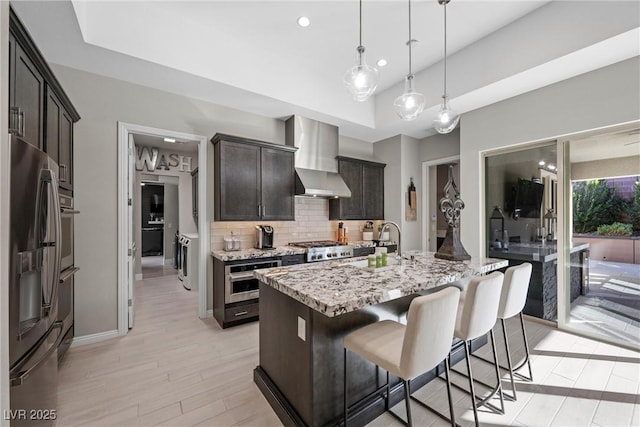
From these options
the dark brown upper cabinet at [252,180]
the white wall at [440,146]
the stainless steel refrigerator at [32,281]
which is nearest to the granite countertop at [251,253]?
the dark brown upper cabinet at [252,180]

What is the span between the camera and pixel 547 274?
3.36m

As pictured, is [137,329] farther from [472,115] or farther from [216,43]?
[472,115]

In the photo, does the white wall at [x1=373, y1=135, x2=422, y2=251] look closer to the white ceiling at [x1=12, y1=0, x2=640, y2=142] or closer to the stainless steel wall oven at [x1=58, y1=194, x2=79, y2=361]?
the white ceiling at [x1=12, y1=0, x2=640, y2=142]

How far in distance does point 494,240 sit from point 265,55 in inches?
161

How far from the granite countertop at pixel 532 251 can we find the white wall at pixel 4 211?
4696mm

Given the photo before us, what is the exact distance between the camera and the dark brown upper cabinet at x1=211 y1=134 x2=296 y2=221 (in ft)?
11.2

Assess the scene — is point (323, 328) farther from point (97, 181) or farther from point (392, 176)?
point (392, 176)

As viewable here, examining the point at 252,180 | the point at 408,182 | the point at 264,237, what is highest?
the point at 408,182

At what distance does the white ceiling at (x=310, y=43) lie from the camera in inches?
93.6

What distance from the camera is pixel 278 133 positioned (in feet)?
13.8

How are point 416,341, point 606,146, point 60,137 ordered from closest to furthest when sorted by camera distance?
point 416,341, point 60,137, point 606,146

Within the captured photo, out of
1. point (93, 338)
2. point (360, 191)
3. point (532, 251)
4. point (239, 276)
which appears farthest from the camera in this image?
point (360, 191)

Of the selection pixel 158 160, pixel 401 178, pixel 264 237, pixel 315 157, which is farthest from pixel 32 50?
pixel 401 178

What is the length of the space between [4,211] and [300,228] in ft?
11.8
